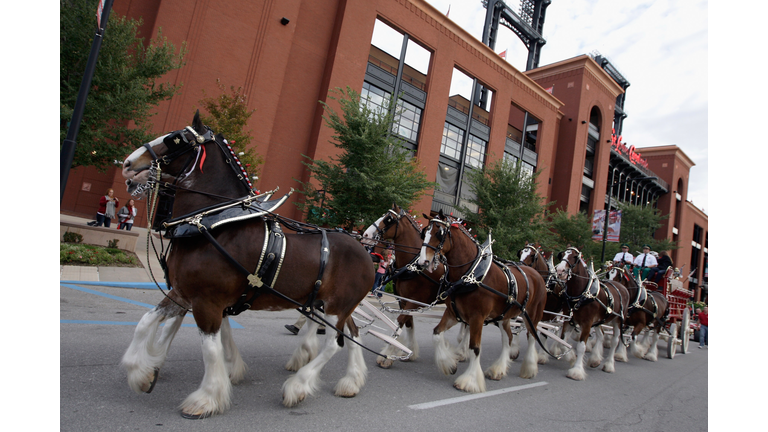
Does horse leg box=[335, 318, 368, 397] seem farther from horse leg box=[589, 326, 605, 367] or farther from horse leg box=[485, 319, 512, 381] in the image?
horse leg box=[589, 326, 605, 367]

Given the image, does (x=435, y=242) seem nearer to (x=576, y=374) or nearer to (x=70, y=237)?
(x=576, y=374)

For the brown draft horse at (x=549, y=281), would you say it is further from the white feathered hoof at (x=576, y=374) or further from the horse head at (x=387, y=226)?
the horse head at (x=387, y=226)

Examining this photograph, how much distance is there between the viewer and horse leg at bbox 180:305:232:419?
3.43 metres

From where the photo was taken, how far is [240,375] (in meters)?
4.39

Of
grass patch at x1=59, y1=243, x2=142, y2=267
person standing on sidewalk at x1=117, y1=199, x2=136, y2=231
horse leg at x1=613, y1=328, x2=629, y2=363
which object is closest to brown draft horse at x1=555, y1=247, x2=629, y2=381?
horse leg at x1=613, y1=328, x2=629, y2=363

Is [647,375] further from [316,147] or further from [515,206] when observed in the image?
[316,147]

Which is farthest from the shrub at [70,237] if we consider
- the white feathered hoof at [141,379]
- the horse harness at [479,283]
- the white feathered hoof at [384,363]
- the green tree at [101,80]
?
the horse harness at [479,283]

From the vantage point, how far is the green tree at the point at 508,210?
66.6 feet

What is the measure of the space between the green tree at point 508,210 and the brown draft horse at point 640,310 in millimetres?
8730

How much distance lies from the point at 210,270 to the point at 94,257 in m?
10.2

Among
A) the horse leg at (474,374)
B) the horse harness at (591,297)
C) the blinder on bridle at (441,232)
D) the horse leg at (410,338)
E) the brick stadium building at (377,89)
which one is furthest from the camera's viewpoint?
the brick stadium building at (377,89)

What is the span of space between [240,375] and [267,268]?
1488mm

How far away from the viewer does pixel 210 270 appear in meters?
3.49

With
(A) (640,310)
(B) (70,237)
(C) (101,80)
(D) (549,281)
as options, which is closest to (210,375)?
(D) (549,281)
